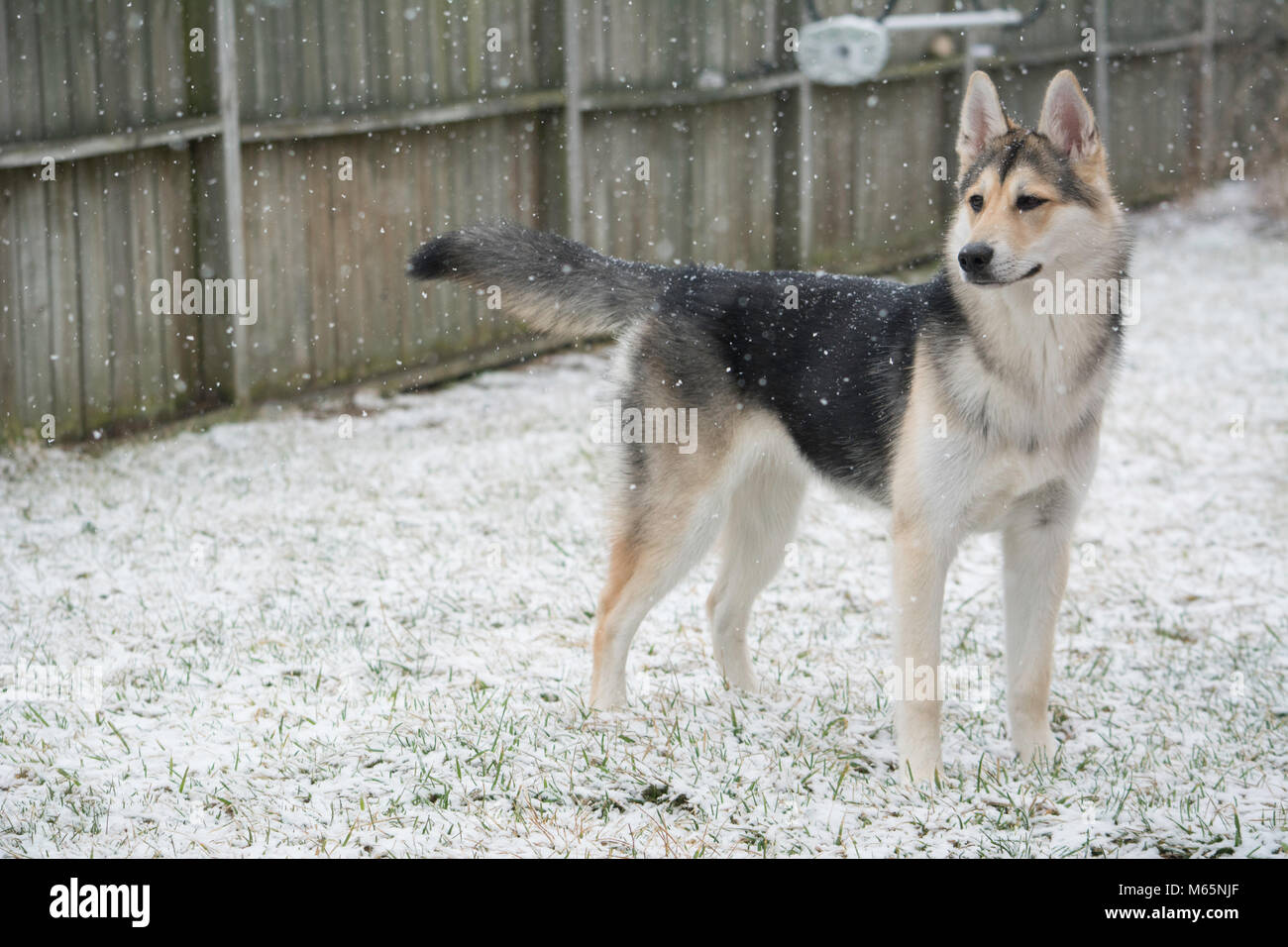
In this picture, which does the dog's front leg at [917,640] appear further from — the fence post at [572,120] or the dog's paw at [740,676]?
the fence post at [572,120]

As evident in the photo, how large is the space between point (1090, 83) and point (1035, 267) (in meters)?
11.1

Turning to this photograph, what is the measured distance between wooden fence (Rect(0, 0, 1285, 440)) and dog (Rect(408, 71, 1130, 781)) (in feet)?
11.2

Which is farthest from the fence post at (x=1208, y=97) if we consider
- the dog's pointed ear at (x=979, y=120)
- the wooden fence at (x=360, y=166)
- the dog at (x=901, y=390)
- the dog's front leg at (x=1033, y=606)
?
the dog's front leg at (x=1033, y=606)

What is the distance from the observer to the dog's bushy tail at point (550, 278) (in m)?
4.25

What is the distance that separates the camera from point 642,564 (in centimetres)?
420

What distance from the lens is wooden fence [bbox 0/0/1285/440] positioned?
679 cm

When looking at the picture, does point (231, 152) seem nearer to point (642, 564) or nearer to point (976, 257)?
point (642, 564)

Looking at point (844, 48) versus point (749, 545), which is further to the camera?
point (844, 48)

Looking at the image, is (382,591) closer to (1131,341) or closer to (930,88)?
(1131,341)

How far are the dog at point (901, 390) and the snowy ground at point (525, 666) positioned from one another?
33 centimetres

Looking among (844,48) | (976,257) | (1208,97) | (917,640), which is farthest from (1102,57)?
(917,640)

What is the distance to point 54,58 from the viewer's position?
657 cm

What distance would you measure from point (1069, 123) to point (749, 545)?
1.59m

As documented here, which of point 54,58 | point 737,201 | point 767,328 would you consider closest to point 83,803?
point 767,328
